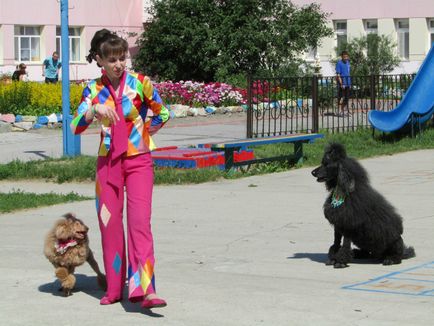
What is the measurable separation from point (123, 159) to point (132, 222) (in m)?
0.44

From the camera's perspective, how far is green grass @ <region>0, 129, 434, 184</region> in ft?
51.2

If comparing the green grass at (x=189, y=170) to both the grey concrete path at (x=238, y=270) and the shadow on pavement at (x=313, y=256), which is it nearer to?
the grey concrete path at (x=238, y=270)

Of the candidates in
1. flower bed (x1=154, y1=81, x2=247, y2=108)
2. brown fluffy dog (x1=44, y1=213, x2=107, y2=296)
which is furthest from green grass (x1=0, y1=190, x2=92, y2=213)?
flower bed (x1=154, y1=81, x2=247, y2=108)

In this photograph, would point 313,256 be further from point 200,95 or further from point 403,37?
point 403,37

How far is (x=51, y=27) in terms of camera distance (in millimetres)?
43438

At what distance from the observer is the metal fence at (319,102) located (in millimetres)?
21328

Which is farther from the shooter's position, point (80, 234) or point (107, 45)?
point (80, 234)

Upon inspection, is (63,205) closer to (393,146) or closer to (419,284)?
(419,284)

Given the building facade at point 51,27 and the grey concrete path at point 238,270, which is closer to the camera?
the grey concrete path at point 238,270

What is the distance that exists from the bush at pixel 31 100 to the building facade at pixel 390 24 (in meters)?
19.7


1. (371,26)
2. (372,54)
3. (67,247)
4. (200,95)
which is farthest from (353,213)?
(371,26)

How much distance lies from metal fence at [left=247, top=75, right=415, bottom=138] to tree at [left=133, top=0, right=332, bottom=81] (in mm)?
10881

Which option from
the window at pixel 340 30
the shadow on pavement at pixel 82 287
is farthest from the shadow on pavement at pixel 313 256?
the window at pixel 340 30

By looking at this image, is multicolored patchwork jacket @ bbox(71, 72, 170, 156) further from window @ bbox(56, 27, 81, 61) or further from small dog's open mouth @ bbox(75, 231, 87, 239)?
window @ bbox(56, 27, 81, 61)
